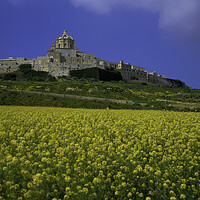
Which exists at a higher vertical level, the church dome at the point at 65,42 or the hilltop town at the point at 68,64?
the church dome at the point at 65,42

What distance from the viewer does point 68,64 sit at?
73.9 meters

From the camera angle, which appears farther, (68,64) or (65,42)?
(65,42)

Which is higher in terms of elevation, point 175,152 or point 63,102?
point 63,102

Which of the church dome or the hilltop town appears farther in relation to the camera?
the church dome

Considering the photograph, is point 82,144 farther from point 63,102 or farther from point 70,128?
point 63,102

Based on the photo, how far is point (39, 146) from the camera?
24.6 feet

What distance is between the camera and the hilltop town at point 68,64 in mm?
74062

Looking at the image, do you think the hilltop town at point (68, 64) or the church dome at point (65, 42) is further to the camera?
the church dome at point (65, 42)

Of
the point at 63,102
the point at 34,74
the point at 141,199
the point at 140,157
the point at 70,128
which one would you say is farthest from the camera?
the point at 34,74

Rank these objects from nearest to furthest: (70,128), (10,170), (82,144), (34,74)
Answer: (10,170)
(82,144)
(70,128)
(34,74)

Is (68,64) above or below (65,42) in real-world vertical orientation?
below

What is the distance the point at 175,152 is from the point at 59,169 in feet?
11.7

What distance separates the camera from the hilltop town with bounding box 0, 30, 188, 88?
243 ft

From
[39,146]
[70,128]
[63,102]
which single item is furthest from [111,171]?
[63,102]
